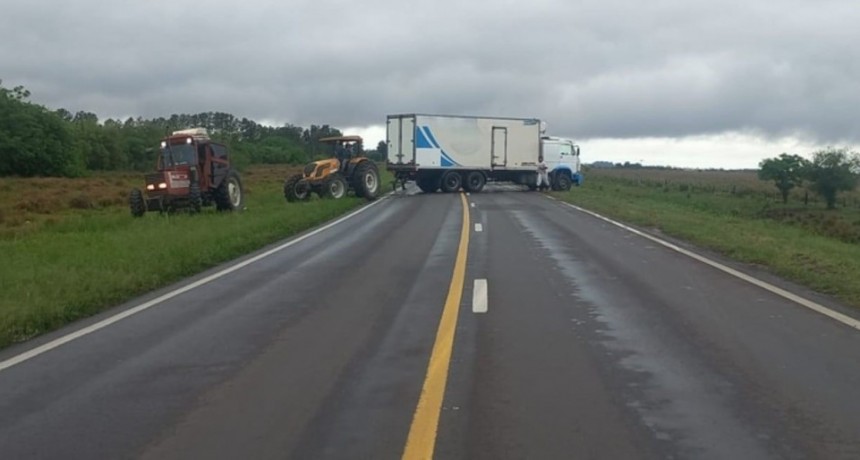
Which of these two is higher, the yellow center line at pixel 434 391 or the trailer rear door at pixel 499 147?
the trailer rear door at pixel 499 147

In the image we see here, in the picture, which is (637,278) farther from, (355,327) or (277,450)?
(277,450)

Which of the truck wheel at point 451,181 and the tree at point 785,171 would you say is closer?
the truck wheel at point 451,181

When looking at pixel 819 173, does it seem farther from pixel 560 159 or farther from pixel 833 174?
pixel 560 159

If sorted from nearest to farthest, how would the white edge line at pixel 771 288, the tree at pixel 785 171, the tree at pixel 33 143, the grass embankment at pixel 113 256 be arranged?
the white edge line at pixel 771 288
the grass embankment at pixel 113 256
the tree at pixel 785 171
the tree at pixel 33 143

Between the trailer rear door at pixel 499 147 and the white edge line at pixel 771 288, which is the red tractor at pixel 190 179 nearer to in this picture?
the white edge line at pixel 771 288

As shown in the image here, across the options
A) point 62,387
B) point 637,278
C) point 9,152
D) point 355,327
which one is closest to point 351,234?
point 637,278

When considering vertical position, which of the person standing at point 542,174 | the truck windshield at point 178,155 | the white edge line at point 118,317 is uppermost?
the truck windshield at point 178,155

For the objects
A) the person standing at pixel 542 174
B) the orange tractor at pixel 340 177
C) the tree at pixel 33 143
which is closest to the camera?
the orange tractor at pixel 340 177

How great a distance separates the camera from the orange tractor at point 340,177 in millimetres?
43250

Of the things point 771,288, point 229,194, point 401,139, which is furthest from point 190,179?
point 771,288

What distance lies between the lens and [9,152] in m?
83.7

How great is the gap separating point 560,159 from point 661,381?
156 ft

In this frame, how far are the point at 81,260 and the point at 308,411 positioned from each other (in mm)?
10816

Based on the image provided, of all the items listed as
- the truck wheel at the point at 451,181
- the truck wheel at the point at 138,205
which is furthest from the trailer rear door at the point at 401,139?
the truck wheel at the point at 138,205
